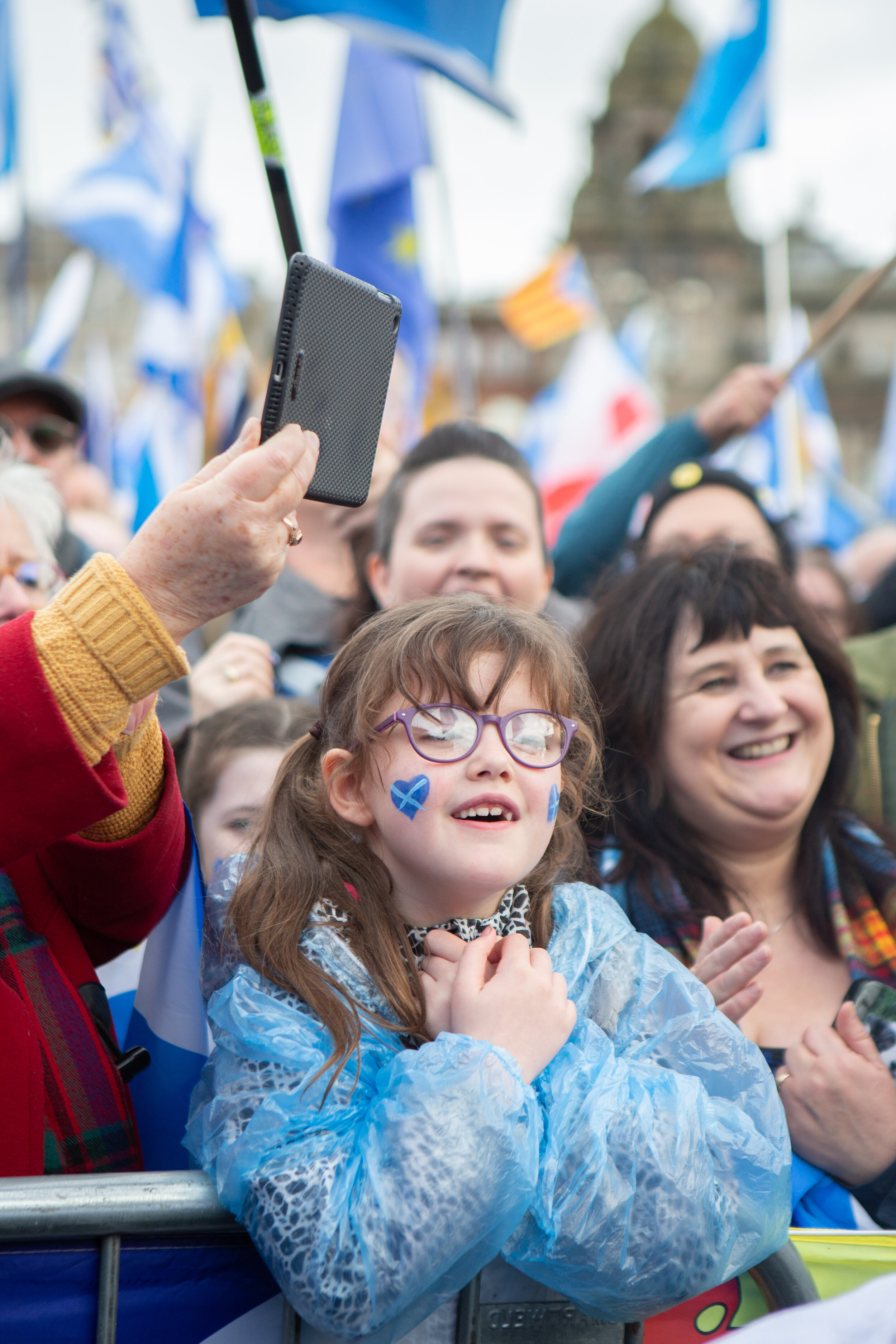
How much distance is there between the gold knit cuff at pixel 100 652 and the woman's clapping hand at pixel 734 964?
0.89 m

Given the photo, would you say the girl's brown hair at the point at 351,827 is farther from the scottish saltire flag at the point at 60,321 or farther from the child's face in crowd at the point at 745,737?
the scottish saltire flag at the point at 60,321

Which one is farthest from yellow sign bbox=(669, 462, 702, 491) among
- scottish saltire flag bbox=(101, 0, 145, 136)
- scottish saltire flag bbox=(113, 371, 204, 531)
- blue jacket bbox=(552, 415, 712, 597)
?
scottish saltire flag bbox=(101, 0, 145, 136)

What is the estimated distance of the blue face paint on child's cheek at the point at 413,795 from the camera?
4.83 feet

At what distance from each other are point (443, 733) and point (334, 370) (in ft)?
1.45

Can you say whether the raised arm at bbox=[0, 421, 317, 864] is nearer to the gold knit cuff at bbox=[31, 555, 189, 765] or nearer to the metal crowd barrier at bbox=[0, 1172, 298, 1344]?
the gold knit cuff at bbox=[31, 555, 189, 765]

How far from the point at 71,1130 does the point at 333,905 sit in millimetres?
396

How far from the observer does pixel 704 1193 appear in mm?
1319

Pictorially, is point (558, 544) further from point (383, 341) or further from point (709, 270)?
point (709, 270)

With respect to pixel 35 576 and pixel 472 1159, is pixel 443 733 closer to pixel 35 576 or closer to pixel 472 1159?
pixel 472 1159

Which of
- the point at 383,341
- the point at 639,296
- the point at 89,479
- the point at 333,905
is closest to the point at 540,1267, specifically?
the point at 333,905

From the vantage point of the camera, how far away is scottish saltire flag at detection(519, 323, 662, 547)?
7.02 metres

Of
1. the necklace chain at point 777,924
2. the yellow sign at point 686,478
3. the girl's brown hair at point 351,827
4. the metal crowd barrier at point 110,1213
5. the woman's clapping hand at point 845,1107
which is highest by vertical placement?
the yellow sign at point 686,478

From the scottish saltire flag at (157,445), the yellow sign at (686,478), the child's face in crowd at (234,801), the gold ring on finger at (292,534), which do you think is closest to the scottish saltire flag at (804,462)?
the scottish saltire flag at (157,445)

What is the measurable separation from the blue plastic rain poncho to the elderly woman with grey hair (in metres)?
0.73
